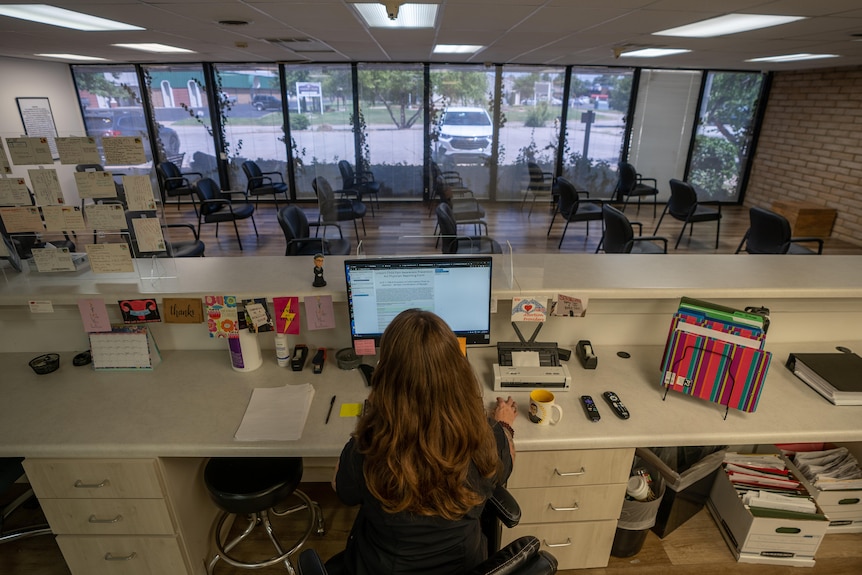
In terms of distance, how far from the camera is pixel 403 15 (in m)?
3.34

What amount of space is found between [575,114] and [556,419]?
276 inches

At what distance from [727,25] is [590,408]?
3.24 meters

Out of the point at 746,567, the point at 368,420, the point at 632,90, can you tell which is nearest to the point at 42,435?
the point at 368,420

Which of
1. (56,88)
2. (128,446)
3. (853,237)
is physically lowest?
(853,237)

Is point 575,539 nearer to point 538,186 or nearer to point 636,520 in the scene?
point 636,520

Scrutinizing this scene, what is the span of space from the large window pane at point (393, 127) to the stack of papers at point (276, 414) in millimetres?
6175

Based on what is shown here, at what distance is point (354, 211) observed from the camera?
505cm

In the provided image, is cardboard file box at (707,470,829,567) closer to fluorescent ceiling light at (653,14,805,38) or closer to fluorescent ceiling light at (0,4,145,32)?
fluorescent ceiling light at (653,14,805,38)

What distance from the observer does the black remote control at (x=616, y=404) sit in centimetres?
158

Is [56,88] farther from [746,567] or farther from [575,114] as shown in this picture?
[746,567]

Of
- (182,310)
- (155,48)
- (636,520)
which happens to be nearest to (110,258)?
(182,310)

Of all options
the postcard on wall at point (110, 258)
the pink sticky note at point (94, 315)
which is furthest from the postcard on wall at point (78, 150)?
the pink sticky note at point (94, 315)

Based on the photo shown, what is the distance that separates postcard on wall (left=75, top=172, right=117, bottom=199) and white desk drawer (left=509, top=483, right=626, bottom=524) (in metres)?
1.85

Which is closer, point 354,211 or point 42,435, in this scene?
point 42,435
